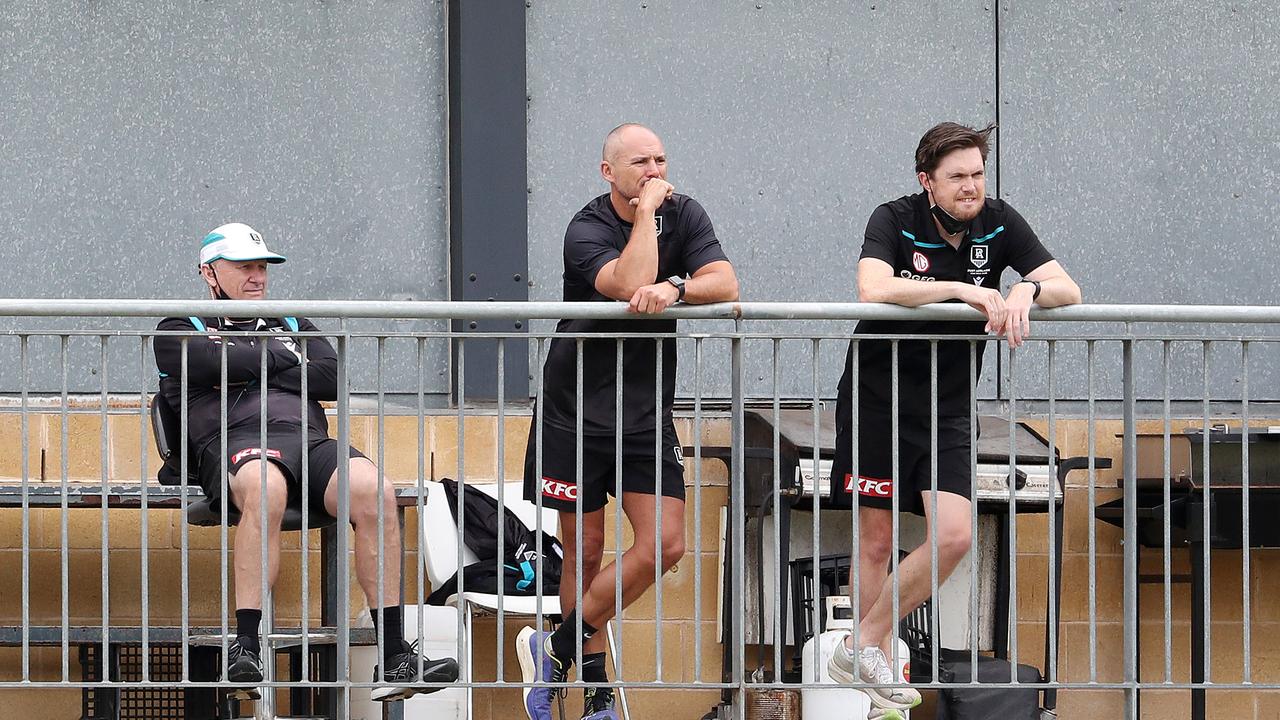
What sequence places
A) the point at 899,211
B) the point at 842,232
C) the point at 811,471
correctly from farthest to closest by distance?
1. the point at 842,232
2. the point at 811,471
3. the point at 899,211

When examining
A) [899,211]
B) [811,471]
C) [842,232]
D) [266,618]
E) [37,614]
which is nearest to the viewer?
[266,618]

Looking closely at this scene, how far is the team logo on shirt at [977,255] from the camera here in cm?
532

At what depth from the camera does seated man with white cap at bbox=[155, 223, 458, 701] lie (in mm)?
5031

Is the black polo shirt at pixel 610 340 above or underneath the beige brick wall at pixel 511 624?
above

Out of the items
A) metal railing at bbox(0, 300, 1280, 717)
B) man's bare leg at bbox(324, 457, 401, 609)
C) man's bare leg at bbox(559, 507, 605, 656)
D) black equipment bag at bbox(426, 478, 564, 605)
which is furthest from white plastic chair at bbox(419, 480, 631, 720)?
man's bare leg at bbox(324, 457, 401, 609)

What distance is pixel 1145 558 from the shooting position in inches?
281

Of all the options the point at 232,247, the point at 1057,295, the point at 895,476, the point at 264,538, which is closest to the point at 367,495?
the point at 264,538

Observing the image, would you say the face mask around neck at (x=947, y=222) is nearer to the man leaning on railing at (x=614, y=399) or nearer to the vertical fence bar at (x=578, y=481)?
the man leaning on railing at (x=614, y=399)

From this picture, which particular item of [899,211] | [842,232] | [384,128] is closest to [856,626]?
[899,211]

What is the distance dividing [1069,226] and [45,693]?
4.83 m

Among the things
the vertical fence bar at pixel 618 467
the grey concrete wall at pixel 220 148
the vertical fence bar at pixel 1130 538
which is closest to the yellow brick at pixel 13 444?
the grey concrete wall at pixel 220 148

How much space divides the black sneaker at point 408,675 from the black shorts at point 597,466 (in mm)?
606

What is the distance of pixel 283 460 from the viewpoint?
17.5ft

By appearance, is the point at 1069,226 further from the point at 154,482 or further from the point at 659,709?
the point at 154,482
